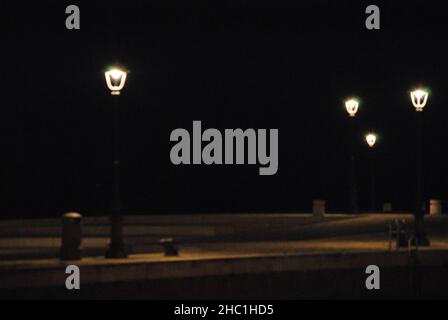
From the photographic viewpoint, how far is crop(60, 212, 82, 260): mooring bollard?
24.2 metres

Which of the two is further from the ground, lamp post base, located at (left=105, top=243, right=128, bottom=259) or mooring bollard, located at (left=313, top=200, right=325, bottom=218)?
mooring bollard, located at (left=313, top=200, right=325, bottom=218)

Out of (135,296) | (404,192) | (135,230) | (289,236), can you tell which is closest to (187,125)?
(404,192)

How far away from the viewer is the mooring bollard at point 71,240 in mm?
24172

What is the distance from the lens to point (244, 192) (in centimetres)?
7081

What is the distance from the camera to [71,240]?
24.2 m

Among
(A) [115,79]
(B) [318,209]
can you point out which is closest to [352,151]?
(B) [318,209]

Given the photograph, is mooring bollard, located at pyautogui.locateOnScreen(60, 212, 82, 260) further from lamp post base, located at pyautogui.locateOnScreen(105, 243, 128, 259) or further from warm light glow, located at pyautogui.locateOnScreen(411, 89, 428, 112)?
warm light glow, located at pyautogui.locateOnScreen(411, 89, 428, 112)

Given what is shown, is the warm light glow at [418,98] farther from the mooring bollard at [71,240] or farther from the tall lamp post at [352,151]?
the tall lamp post at [352,151]

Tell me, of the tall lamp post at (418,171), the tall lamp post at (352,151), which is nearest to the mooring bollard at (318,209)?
the tall lamp post at (352,151)

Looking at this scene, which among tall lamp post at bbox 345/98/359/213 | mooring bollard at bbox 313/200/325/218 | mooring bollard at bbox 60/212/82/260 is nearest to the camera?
mooring bollard at bbox 60/212/82/260

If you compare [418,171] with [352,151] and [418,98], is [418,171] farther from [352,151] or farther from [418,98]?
[352,151]

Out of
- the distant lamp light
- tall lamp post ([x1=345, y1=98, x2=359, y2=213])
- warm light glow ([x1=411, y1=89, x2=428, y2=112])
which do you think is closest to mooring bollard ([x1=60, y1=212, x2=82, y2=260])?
the distant lamp light

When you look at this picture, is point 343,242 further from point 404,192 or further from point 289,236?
point 404,192
